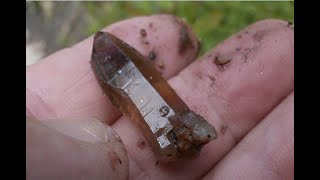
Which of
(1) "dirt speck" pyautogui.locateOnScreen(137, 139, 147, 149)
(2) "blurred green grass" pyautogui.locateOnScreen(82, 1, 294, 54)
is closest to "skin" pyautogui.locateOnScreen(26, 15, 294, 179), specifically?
(1) "dirt speck" pyautogui.locateOnScreen(137, 139, 147, 149)

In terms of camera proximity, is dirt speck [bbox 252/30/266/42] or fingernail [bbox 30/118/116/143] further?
dirt speck [bbox 252/30/266/42]

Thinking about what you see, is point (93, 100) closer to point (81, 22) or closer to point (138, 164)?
point (138, 164)

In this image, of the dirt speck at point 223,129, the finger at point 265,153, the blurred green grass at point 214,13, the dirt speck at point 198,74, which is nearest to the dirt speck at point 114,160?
the finger at point 265,153

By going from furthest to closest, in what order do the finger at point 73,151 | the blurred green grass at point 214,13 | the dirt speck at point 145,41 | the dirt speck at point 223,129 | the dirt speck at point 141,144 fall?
1. the blurred green grass at point 214,13
2. the dirt speck at point 145,41
3. the dirt speck at point 223,129
4. the dirt speck at point 141,144
5. the finger at point 73,151

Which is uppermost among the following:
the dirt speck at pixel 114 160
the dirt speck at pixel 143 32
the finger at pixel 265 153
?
the dirt speck at pixel 143 32

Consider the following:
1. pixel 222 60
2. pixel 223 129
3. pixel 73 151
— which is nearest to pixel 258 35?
pixel 222 60

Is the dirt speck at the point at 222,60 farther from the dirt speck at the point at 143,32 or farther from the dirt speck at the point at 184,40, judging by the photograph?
the dirt speck at the point at 143,32

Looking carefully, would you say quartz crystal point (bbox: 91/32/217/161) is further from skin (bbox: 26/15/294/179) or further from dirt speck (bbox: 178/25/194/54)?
dirt speck (bbox: 178/25/194/54)

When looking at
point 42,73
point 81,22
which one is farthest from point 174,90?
point 81,22
